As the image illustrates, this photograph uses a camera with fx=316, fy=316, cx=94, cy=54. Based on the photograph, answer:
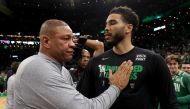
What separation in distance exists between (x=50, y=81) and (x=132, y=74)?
890 mm

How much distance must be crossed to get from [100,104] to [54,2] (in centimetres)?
2784

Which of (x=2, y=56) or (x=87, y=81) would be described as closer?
(x=87, y=81)

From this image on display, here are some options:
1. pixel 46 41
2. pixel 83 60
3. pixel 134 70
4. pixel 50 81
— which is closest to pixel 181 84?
pixel 83 60

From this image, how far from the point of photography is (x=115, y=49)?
9.57 feet

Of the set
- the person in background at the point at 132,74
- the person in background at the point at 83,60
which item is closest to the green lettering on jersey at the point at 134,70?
the person in background at the point at 132,74

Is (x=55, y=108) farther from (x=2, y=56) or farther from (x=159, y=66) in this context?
(x=2, y=56)

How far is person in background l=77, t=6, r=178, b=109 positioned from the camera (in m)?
2.69

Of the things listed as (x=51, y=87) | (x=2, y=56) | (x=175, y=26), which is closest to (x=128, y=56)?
(x=51, y=87)

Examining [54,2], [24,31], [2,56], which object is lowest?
[2,56]

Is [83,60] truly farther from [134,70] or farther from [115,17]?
[134,70]

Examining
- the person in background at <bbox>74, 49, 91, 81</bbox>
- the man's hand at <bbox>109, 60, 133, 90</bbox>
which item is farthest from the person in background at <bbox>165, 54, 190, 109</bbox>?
the man's hand at <bbox>109, 60, 133, 90</bbox>

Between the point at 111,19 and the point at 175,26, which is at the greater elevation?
the point at 175,26

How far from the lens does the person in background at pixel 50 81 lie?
2.07m

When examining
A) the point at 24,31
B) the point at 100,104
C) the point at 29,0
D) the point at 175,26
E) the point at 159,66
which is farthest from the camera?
the point at 24,31
